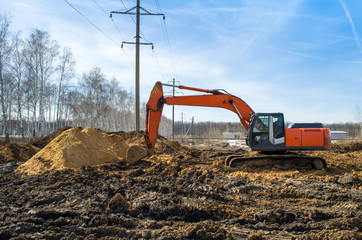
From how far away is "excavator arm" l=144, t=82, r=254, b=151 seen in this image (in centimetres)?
1056

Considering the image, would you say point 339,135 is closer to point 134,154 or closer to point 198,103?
point 198,103

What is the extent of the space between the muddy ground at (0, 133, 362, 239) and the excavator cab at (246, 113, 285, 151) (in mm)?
866

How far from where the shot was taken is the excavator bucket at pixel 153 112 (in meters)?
10.4

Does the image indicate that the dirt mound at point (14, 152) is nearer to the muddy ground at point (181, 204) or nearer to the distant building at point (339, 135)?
the muddy ground at point (181, 204)

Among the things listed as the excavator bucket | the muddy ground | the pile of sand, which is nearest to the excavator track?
Result: the muddy ground

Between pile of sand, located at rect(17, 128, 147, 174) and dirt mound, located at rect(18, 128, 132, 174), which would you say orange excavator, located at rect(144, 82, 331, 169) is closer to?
pile of sand, located at rect(17, 128, 147, 174)

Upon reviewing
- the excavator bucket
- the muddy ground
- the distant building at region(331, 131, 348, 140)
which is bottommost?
the muddy ground

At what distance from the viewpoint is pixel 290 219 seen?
4.73 metres

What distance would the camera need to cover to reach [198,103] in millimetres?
10828

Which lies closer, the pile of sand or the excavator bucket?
the pile of sand

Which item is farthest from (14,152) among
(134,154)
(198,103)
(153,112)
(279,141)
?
(279,141)

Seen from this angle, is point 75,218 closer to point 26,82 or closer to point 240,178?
point 240,178

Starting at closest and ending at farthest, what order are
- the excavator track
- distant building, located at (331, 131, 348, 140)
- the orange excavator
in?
1. the orange excavator
2. the excavator track
3. distant building, located at (331, 131, 348, 140)

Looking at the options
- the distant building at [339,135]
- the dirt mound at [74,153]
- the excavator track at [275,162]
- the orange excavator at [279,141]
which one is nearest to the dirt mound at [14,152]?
the dirt mound at [74,153]
